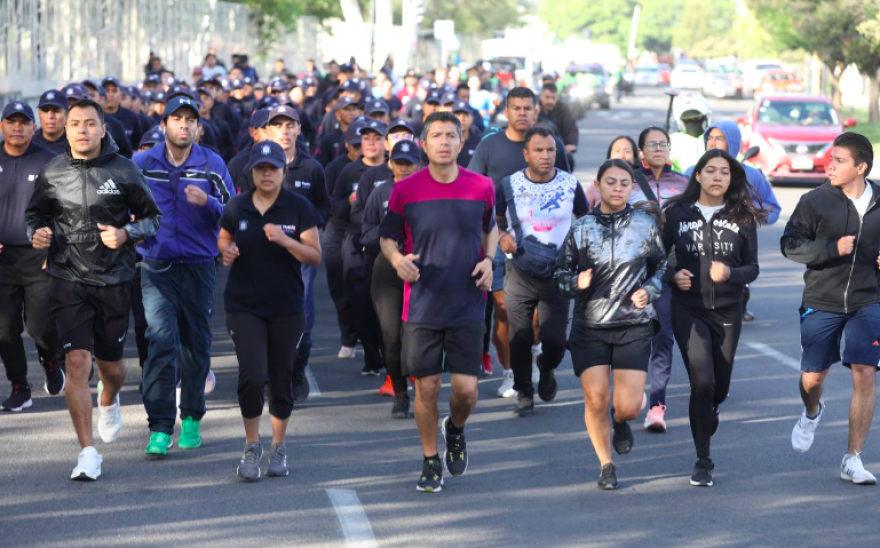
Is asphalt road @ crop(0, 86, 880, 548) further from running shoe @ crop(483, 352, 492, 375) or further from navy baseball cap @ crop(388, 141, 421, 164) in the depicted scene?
navy baseball cap @ crop(388, 141, 421, 164)

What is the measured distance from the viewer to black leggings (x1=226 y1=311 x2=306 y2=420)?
790 cm

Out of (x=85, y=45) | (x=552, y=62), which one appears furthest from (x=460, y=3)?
(x=85, y=45)

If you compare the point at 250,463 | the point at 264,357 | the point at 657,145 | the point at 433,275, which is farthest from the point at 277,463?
the point at 657,145

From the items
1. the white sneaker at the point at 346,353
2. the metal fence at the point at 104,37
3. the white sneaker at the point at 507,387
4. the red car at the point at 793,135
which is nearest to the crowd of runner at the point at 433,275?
the white sneaker at the point at 507,387

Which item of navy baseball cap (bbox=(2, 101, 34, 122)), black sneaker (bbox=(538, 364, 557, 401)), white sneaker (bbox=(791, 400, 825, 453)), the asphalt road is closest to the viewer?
the asphalt road

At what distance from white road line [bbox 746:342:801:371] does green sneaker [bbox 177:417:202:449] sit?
4967 millimetres

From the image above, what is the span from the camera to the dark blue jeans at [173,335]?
8.59 metres

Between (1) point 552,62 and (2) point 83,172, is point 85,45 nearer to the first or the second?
(2) point 83,172

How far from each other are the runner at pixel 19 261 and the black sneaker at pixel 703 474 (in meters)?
4.34

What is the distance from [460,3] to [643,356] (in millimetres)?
84381

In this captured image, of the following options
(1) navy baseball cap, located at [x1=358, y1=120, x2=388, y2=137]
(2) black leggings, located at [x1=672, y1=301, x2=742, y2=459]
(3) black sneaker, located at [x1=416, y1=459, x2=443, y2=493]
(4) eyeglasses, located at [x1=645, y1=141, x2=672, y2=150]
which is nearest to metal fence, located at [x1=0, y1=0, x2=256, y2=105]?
(1) navy baseball cap, located at [x1=358, y1=120, x2=388, y2=137]

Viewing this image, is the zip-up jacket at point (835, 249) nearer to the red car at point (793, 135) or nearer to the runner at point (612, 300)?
the runner at point (612, 300)

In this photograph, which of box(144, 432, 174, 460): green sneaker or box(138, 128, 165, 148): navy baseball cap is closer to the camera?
box(144, 432, 174, 460): green sneaker

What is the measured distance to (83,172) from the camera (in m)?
8.02
